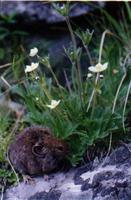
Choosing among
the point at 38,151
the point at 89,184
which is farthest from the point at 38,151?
the point at 89,184

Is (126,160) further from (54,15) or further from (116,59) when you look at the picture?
(54,15)

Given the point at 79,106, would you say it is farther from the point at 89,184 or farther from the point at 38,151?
the point at 89,184

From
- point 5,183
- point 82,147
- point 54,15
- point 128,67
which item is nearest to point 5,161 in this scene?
point 5,183

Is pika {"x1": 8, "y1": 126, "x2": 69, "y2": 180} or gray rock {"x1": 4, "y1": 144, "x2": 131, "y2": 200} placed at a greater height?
pika {"x1": 8, "y1": 126, "x2": 69, "y2": 180}

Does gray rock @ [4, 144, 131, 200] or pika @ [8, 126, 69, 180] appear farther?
pika @ [8, 126, 69, 180]
